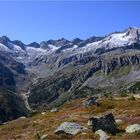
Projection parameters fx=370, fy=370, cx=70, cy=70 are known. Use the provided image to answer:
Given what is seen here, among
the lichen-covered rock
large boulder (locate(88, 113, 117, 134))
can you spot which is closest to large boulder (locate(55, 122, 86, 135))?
large boulder (locate(88, 113, 117, 134))

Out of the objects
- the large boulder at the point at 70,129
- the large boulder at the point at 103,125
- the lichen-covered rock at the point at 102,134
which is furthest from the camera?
the large boulder at the point at 103,125

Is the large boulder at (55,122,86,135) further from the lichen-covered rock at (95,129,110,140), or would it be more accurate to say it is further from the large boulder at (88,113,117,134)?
the lichen-covered rock at (95,129,110,140)

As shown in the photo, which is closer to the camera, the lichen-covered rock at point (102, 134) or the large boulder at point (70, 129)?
the lichen-covered rock at point (102, 134)

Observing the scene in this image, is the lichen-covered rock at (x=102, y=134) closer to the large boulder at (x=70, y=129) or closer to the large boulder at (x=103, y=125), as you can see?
the large boulder at (x=103, y=125)

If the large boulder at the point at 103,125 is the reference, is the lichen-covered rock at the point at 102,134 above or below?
below

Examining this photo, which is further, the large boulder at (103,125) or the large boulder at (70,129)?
the large boulder at (103,125)

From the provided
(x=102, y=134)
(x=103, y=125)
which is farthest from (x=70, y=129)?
(x=102, y=134)

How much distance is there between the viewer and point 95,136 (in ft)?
121

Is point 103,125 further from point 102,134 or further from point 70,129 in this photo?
point 70,129

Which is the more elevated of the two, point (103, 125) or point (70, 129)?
point (103, 125)

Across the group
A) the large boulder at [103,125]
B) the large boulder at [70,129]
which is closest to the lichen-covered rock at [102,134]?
the large boulder at [103,125]

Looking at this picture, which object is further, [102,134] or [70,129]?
[70,129]

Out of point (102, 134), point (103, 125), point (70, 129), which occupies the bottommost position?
point (102, 134)

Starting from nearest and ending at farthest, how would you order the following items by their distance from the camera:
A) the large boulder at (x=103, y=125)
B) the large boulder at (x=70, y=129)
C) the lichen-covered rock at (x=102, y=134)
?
1. the lichen-covered rock at (x=102, y=134)
2. the large boulder at (x=70, y=129)
3. the large boulder at (x=103, y=125)
